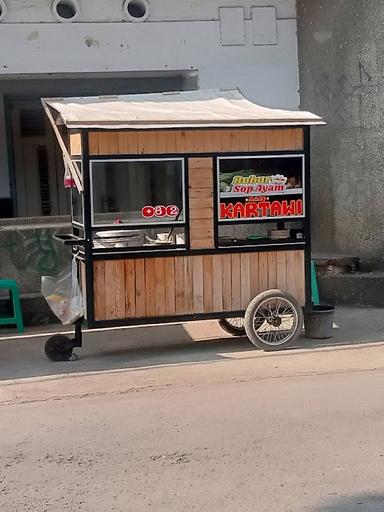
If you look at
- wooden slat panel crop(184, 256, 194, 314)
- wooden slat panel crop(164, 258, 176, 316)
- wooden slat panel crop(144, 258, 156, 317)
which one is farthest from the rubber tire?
wooden slat panel crop(144, 258, 156, 317)

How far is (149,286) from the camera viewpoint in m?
7.66

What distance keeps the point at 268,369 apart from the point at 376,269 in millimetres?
3907

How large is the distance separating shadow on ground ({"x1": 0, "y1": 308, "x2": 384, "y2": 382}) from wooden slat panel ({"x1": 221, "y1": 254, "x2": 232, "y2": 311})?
50 cm

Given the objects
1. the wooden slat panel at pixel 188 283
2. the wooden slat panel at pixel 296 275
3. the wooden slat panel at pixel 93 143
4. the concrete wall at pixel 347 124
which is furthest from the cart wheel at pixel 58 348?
the concrete wall at pixel 347 124

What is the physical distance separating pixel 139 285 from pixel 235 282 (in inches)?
37.5

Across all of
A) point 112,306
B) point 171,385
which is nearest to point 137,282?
point 112,306

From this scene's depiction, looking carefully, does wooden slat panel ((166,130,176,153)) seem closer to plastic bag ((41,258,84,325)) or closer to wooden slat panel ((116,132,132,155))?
wooden slat panel ((116,132,132,155))

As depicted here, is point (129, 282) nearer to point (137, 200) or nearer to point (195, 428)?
point (137, 200)

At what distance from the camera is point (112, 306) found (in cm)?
759

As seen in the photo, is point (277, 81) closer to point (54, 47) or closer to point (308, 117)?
point (54, 47)

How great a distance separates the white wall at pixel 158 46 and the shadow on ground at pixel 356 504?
27.0ft

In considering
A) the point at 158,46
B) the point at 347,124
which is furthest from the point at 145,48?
the point at 347,124

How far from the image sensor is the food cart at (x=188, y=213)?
7512mm

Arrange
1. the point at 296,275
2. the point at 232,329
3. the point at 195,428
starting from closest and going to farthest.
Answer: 1. the point at 195,428
2. the point at 296,275
3. the point at 232,329
